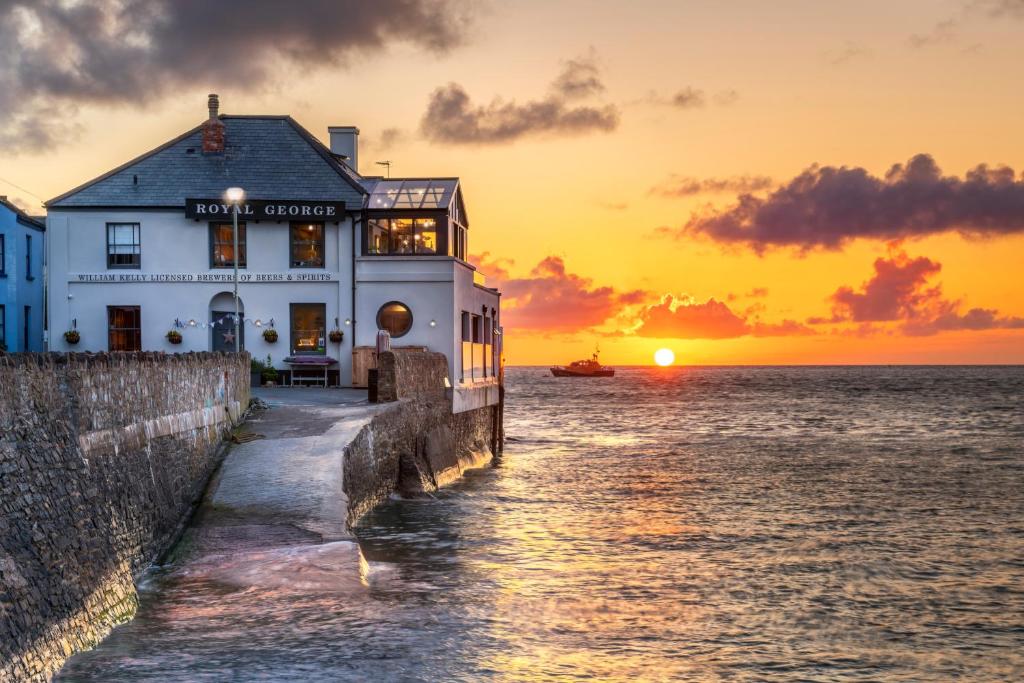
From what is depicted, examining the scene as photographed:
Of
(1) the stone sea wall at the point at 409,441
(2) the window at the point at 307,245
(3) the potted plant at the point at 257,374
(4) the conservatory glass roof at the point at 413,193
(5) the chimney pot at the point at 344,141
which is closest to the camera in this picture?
(1) the stone sea wall at the point at 409,441

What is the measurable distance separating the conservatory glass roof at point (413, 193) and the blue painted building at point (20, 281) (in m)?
13.6

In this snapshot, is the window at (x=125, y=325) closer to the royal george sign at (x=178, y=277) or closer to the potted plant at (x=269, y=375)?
the royal george sign at (x=178, y=277)

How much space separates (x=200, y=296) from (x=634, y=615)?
26.5 metres

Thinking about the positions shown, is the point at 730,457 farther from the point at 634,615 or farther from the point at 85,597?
the point at 85,597

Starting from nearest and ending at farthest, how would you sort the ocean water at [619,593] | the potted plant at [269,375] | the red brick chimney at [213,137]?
1. the ocean water at [619,593]
2. the potted plant at [269,375]
3. the red brick chimney at [213,137]

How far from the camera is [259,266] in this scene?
38062mm

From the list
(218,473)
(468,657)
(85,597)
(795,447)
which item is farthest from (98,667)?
(795,447)

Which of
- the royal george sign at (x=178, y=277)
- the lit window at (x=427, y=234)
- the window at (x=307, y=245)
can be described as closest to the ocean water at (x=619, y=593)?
the lit window at (x=427, y=234)

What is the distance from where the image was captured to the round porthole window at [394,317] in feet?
121

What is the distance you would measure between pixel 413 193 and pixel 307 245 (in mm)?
4243

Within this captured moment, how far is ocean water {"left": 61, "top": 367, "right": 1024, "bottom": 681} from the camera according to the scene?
1250 centimetres

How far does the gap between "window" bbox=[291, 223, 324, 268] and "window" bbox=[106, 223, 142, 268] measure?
545 cm

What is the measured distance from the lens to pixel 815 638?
46.4 feet

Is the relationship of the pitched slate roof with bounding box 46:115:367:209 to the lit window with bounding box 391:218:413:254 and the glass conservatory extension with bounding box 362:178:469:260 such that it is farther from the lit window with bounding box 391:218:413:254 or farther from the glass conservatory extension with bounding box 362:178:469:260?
the lit window with bounding box 391:218:413:254
